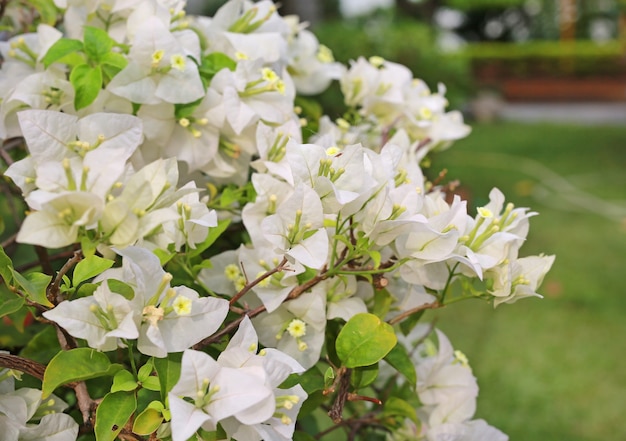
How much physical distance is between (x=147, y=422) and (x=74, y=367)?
61 mm

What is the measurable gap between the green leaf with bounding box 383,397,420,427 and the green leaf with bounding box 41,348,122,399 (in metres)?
0.28

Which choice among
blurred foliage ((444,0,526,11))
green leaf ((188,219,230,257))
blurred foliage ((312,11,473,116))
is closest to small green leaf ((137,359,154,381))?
green leaf ((188,219,230,257))

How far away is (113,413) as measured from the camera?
54cm

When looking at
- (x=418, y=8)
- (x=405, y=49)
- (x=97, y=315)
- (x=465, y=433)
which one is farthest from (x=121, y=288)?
(x=418, y=8)

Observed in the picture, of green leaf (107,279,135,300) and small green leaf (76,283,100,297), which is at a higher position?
green leaf (107,279,135,300)

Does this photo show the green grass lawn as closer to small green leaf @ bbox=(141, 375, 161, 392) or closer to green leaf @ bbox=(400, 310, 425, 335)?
green leaf @ bbox=(400, 310, 425, 335)

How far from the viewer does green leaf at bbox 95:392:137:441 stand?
529mm

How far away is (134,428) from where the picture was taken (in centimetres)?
53

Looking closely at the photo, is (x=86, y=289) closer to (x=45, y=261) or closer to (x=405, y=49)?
(x=45, y=261)

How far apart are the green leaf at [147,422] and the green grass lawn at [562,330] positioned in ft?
2.11

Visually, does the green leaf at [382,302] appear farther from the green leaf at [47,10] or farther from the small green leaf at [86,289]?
the green leaf at [47,10]

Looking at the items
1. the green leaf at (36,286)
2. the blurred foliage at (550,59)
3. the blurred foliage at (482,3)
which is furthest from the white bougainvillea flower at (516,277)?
the blurred foliage at (482,3)

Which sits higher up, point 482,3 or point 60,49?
point 60,49

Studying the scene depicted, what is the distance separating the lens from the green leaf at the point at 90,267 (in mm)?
538
